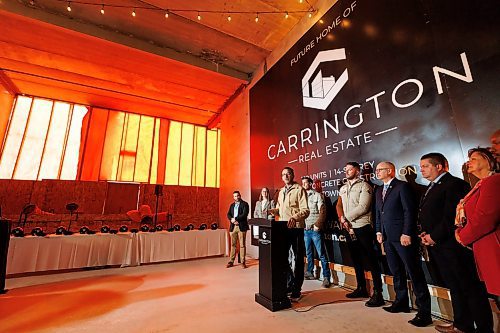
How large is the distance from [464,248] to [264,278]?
176 centimetres

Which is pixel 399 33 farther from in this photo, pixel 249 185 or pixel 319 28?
pixel 249 185

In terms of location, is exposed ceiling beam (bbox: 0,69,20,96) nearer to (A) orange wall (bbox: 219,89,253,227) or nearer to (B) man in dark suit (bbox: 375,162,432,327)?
(A) orange wall (bbox: 219,89,253,227)

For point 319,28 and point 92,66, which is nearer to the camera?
point 319,28

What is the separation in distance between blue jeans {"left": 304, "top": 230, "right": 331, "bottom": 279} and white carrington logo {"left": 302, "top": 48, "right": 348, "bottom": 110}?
2.06 meters

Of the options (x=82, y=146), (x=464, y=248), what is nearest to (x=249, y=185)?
(x=464, y=248)

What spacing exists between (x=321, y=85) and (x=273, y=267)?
3.06m

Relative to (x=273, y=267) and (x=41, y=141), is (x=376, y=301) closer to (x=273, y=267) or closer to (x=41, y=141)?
(x=273, y=267)

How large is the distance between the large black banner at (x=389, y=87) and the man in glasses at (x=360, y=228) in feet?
1.13

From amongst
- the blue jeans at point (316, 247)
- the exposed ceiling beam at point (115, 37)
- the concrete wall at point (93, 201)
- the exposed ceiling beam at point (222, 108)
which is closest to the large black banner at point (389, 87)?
the blue jeans at point (316, 247)

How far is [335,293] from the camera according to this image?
9.40 ft

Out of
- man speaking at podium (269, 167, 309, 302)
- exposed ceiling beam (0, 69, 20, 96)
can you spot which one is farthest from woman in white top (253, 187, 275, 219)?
exposed ceiling beam (0, 69, 20, 96)

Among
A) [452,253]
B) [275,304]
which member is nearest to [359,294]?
[275,304]

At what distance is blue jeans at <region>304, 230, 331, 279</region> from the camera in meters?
3.26

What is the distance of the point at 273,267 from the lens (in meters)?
2.40
